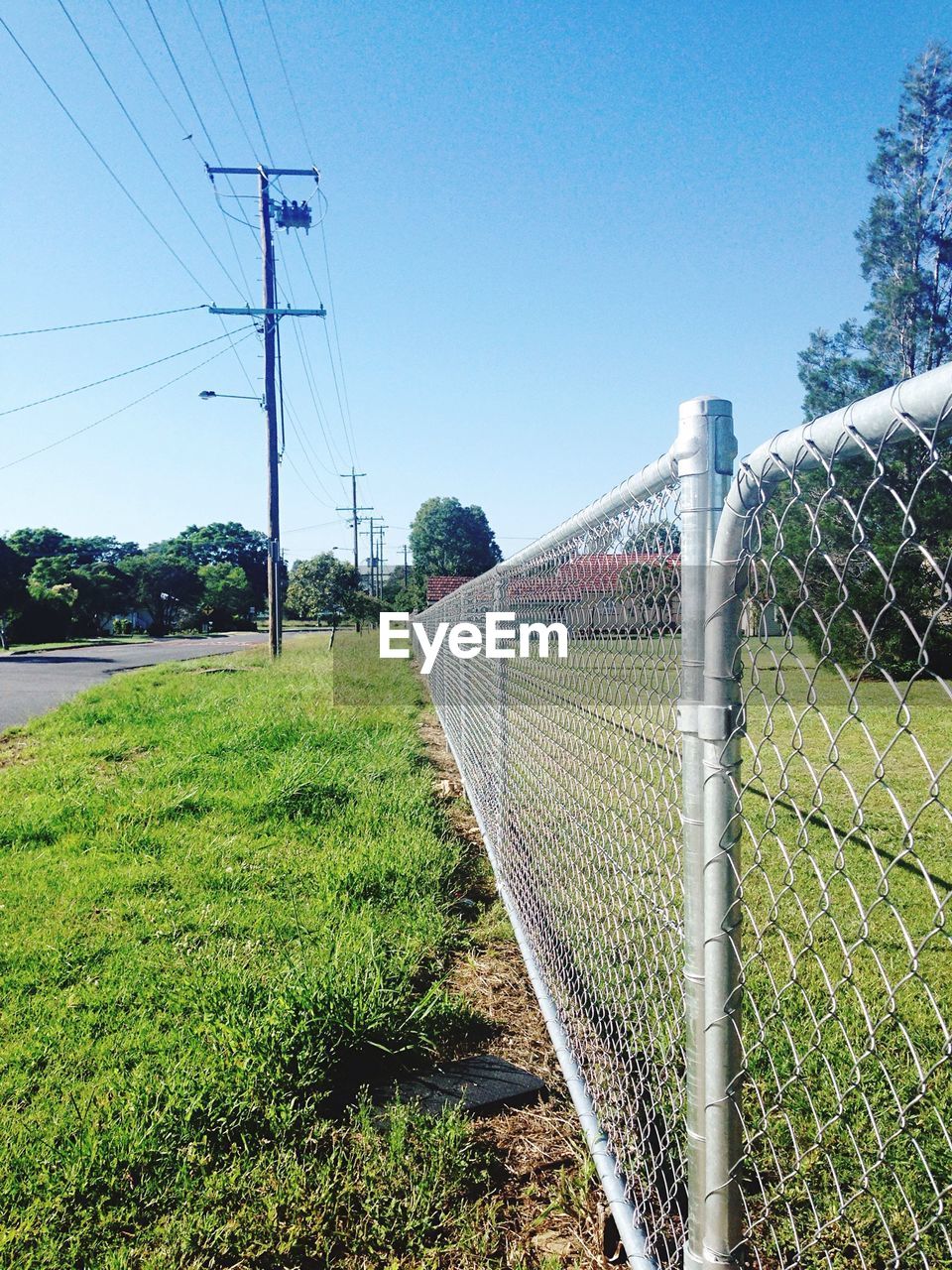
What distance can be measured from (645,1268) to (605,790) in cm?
116

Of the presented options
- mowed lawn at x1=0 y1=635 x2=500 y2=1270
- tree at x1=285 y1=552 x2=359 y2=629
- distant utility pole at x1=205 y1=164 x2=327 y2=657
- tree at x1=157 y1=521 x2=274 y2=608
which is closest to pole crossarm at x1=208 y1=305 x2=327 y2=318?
distant utility pole at x1=205 y1=164 x2=327 y2=657

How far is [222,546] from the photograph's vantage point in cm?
10956

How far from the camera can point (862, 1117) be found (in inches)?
96.4

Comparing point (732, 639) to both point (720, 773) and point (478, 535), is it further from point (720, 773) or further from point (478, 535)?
point (478, 535)

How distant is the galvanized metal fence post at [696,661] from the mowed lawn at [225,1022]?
92 cm

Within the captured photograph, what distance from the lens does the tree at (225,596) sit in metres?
71.3

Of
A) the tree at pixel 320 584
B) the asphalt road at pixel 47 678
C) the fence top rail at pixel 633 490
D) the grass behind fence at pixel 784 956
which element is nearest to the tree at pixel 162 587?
the tree at pixel 320 584

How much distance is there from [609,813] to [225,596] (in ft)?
253

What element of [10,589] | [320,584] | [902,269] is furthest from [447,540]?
[902,269]

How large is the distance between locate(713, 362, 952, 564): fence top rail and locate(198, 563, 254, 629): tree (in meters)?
70.8

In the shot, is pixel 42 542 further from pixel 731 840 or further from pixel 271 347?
pixel 731 840

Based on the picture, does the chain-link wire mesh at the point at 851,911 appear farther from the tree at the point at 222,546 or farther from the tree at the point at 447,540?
the tree at the point at 222,546

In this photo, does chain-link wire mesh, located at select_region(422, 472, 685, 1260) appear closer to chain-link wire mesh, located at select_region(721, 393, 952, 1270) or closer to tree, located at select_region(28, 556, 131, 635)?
chain-link wire mesh, located at select_region(721, 393, 952, 1270)

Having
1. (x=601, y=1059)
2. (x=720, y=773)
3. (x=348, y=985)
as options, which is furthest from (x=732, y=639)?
(x=348, y=985)
